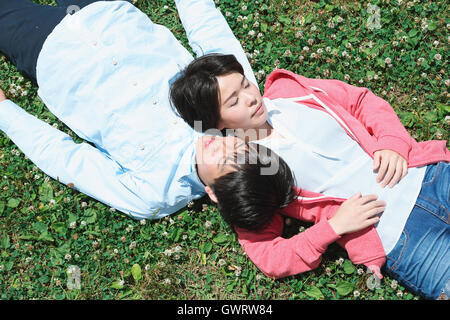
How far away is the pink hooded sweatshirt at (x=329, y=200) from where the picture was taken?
3059mm

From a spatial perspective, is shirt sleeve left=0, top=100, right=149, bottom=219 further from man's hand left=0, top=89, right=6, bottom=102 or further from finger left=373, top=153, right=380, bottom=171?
finger left=373, top=153, right=380, bottom=171

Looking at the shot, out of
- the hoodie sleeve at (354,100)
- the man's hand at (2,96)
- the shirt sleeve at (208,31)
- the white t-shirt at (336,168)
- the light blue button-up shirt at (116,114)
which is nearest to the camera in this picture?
the white t-shirt at (336,168)

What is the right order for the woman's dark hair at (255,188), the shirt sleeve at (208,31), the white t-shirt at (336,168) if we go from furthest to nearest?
1. the shirt sleeve at (208,31)
2. the white t-shirt at (336,168)
3. the woman's dark hair at (255,188)

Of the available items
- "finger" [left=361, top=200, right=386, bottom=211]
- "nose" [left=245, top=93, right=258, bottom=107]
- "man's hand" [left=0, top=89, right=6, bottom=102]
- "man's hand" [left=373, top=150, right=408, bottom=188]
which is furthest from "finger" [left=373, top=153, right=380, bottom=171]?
"man's hand" [left=0, top=89, right=6, bottom=102]

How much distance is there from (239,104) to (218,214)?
1.11 metres

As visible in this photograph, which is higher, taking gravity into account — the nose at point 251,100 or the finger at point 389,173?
the nose at point 251,100

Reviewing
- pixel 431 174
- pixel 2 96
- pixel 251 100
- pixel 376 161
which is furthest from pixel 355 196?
pixel 2 96

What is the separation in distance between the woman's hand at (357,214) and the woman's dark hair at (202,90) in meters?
1.07

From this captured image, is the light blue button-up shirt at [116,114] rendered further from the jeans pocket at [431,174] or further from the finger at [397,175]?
the jeans pocket at [431,174]

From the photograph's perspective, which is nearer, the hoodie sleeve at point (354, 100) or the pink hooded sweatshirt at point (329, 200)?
the pink hooded sweatshirt at point (329, 200)

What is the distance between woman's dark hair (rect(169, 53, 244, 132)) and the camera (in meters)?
3.03

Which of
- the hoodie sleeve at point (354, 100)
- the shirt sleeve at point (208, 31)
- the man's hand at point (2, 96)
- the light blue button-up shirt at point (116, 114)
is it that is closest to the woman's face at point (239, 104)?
the hoodie sleeve at point (354, 100)

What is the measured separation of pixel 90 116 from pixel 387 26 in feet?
9.20

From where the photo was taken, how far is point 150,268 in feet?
11.8
